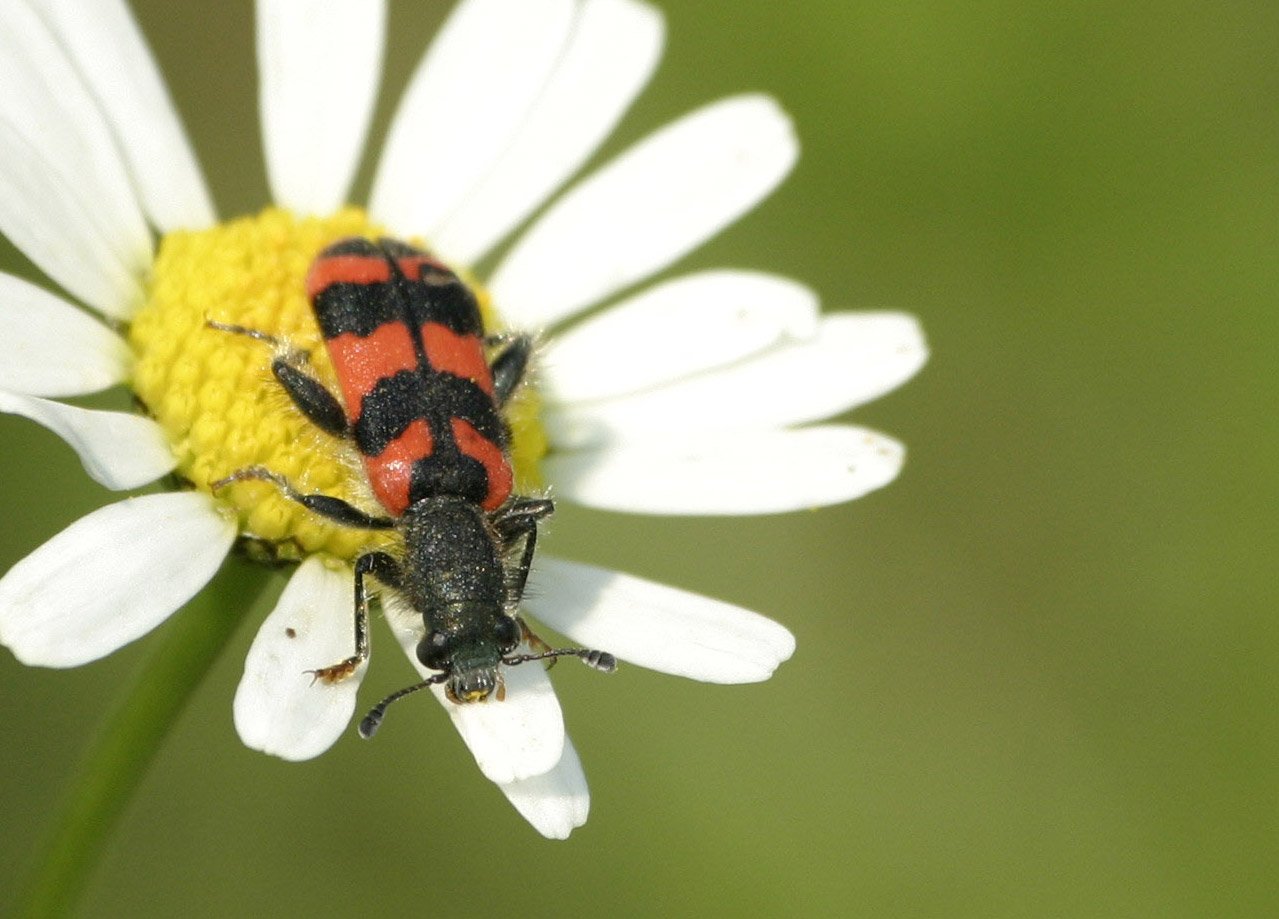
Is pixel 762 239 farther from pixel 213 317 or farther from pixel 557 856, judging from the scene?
pixel 213 317

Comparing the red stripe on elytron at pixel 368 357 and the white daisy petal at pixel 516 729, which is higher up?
the red stripe on elytron at pixel 368 357

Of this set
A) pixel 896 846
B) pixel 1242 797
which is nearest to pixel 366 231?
pixel 896 846

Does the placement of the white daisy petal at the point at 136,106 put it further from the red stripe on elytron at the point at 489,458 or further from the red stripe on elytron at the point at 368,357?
the red stripe on elytron at the point at 489,458

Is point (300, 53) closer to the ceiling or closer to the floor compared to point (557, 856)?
closer to the ceiling

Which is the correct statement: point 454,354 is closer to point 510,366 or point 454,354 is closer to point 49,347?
point 510,366

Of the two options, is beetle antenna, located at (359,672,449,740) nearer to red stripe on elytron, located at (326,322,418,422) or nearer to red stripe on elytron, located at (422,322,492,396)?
red stripe on elytron, located at (326,322,418,422)

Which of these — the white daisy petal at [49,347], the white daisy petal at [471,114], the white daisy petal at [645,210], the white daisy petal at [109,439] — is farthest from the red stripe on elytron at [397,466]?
the white daisy petal at [471,114]
